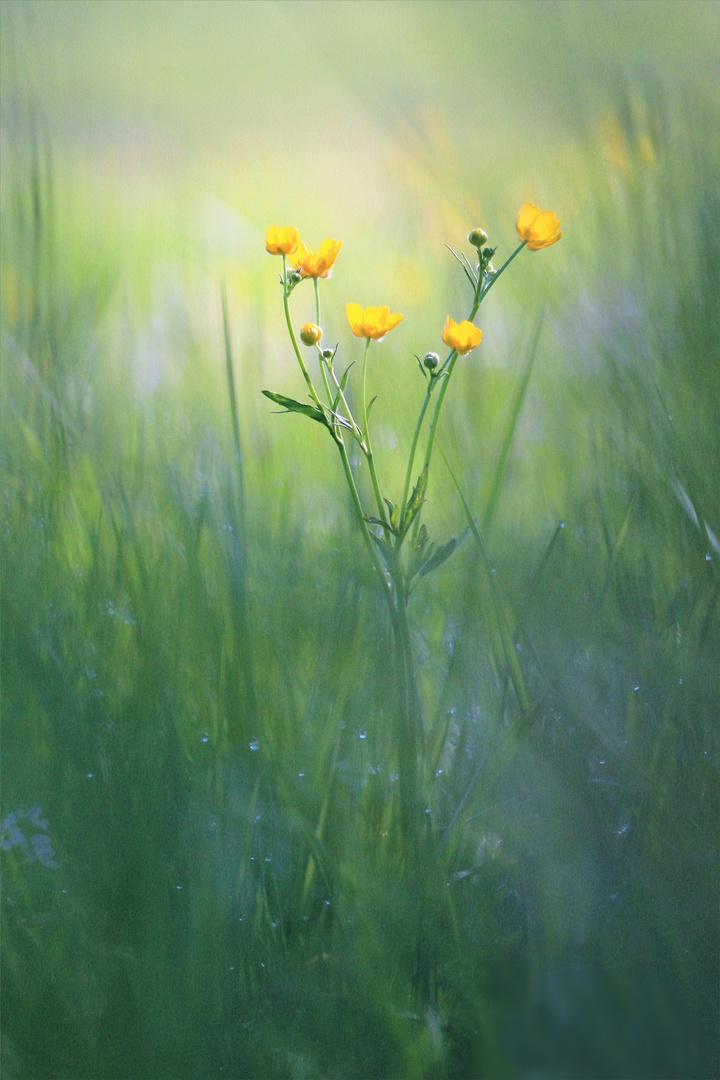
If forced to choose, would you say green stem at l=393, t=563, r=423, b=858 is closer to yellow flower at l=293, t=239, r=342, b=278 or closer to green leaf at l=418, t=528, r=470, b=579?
green leaf at l=418, t=528, r=470, b=579

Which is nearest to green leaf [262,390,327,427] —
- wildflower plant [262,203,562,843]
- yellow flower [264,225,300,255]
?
wildflower plant [262,203,562,843]

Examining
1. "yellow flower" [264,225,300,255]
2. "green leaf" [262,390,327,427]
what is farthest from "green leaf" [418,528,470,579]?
"yellow flower" [264,225,300,255]

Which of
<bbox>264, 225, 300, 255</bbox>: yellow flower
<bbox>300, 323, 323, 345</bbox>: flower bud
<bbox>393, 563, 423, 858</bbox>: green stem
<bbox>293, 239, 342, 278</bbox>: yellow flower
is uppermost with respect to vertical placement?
<bbox>264, 225, 300, 255</bbox>: yellow flower

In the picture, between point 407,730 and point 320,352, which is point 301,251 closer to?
point 320,352

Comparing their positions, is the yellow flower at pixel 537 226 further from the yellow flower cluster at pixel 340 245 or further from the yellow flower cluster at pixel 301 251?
the yellow flower cluster at pixel 301 251

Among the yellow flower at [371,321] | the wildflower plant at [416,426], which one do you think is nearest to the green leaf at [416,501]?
the wildflower plant at [416,426]

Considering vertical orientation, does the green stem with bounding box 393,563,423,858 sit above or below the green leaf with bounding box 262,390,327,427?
below

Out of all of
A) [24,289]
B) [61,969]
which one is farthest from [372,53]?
[61,969]

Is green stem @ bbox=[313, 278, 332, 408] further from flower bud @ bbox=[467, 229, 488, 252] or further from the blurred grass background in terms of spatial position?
flower bud @ bbox=[467, 229, 488, 252]

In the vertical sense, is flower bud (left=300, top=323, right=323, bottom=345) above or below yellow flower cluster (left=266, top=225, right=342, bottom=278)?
below
